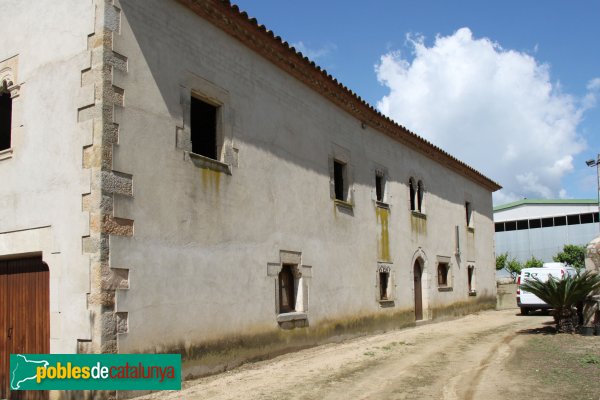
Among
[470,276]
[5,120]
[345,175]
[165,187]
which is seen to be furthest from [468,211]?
[5,120]

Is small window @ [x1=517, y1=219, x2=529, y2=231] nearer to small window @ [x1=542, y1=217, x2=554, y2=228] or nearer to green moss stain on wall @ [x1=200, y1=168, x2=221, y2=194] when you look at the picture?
small window @ [x1=542, y1=217, x2=554, y2=228]

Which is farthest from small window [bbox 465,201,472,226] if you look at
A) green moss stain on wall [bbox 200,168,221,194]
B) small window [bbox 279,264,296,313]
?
green moss stain on wall [bbox 200,168,221,194]

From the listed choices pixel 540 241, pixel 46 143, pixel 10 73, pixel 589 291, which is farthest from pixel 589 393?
pixel 540 241

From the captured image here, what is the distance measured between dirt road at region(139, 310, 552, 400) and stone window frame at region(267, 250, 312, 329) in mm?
631

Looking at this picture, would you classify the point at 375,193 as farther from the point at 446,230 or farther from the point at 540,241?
the point at 540,241

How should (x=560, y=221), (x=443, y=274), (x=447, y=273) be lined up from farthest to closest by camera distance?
(x=560, y=221)
(x=447, y=273)
(x=443, y=274)

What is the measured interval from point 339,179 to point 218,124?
4812 mm

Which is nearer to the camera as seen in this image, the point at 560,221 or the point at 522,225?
the point at 560,221

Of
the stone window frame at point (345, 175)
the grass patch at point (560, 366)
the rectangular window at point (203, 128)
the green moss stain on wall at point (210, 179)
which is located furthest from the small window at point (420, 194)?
the green moss stain on wall at point (210, 179)

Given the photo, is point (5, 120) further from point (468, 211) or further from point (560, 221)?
point (560, 221)

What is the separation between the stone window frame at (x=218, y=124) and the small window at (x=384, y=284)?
6.76 metres

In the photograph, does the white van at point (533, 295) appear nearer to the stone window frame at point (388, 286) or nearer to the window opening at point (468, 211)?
the window opening at point (468, 211)

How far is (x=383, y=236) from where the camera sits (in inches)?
576

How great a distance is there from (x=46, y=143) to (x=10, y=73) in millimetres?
1553
